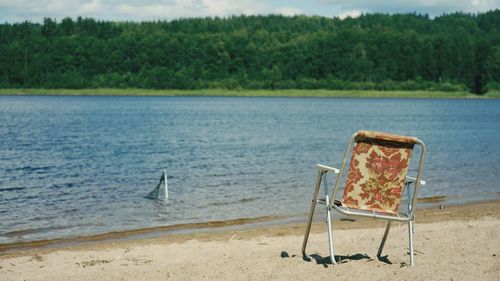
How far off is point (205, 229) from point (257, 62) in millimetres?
139274

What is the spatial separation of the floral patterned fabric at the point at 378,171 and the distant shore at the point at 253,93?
137 metres

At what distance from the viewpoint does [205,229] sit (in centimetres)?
1249

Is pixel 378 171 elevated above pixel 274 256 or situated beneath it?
elevated above

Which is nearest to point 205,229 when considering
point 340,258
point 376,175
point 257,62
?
point 340,258

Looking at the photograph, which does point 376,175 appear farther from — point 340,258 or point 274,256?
point 274,256

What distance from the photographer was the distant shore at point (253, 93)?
142 m

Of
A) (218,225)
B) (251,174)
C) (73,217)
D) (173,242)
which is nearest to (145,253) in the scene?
(173,242)

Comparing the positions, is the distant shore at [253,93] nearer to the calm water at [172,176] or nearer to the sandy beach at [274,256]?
the calm water at [172,176]

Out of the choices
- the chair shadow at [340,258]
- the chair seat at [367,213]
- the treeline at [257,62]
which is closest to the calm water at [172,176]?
the chair shadow at [340,258]

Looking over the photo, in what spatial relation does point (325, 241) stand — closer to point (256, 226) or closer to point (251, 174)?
point (256, 226)

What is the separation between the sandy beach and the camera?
7363 millimetres

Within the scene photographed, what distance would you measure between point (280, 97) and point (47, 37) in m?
64.9

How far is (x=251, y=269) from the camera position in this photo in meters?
7.61

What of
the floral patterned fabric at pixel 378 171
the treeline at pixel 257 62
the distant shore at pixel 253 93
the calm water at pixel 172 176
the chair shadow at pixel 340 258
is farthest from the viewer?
the treeline at pixel 257 62
